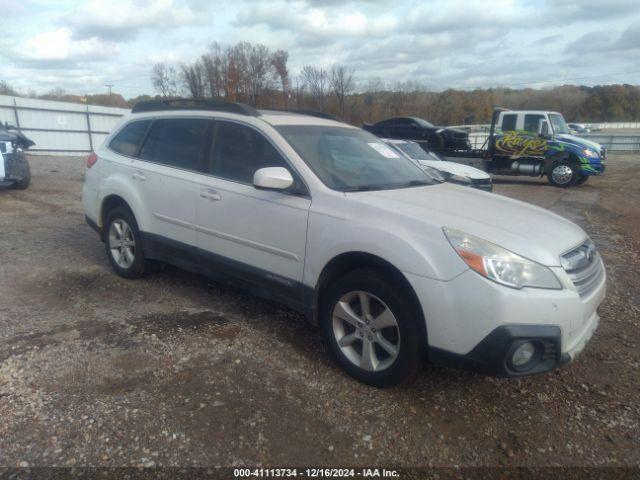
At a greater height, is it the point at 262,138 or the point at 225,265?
the point at 262,138

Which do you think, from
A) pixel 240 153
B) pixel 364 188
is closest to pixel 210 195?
pixel 240 153

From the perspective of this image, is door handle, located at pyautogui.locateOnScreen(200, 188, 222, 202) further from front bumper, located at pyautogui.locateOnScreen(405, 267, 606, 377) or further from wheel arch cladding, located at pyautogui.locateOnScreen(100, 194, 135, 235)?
front bumper, located at pyautogui.locateOnScreen(405, 267, 606, 377)

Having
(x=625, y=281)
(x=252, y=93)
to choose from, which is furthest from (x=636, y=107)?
(x=625, y=281)

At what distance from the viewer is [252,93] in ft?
149

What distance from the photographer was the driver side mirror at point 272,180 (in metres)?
3.34

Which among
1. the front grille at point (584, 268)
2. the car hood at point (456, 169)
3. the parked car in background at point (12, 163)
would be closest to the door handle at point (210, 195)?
the front grille at point (584, 268)

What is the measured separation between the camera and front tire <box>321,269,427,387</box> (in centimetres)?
291

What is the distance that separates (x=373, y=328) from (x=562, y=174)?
14.0m

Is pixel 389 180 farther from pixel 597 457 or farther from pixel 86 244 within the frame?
pixel 86 244

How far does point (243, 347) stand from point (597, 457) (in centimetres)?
234

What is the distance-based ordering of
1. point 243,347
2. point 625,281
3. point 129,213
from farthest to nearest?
point 625,281 < point 129,213 < point 243,347

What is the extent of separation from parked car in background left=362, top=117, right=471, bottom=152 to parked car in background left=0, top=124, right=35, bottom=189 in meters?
12.1

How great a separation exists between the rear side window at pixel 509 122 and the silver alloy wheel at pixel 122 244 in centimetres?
1376

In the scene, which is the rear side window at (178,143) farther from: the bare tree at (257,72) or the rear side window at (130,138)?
the bare tree at (257,72)
